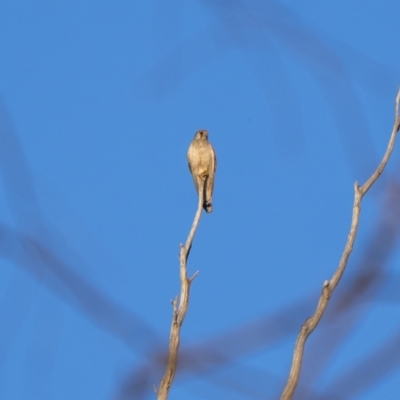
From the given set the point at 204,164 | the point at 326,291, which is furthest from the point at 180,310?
the point at 204,164

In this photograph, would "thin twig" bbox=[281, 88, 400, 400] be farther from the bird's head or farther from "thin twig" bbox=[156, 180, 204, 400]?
the bird's head

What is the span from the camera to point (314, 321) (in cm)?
298

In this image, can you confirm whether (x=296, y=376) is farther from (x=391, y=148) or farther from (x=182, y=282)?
(x=182, y=282)

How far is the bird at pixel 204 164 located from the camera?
26.5 ft

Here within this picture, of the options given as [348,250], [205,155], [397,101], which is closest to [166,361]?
[348,250]

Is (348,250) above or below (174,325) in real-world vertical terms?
below

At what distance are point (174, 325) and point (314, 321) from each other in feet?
4.57

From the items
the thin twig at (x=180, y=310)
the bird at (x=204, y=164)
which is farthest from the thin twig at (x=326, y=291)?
the bird at (x=204, y=164)

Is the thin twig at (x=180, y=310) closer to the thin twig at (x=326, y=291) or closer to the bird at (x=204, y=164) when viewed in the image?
the thin twig at (x=326, y=291)

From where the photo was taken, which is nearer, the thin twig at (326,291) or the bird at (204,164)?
the thin twig at (326,291)

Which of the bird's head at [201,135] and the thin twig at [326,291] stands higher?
the bird's head at [201,135]

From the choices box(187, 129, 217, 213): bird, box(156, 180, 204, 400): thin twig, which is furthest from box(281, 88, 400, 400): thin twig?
box(187, 129, 217, 213): bird

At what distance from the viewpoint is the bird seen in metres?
8.07

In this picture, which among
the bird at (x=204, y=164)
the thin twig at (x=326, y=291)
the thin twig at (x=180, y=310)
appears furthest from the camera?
the bird at (x=204, y=164)
